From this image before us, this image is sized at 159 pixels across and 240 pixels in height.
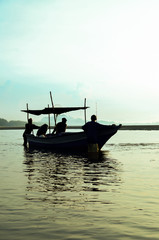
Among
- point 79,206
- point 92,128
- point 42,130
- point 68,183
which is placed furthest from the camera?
point 42,130

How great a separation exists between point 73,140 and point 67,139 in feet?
1.99

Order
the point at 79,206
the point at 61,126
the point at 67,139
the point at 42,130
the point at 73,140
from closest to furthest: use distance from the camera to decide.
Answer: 1. the point at 79,206
2. the point at 73,140
3. the point at 67,139
4. the point at 61,126
5. the point at 42,130

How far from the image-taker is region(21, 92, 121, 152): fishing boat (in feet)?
79.0

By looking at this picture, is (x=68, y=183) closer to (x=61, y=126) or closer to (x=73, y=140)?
(x=73, y=140)

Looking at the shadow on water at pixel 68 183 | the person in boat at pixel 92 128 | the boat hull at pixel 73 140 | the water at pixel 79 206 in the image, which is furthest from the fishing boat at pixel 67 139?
the water at pixel 79 206

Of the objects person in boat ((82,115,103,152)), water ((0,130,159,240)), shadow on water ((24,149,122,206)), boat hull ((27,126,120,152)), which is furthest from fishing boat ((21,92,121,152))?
water ((0,130,159,240))

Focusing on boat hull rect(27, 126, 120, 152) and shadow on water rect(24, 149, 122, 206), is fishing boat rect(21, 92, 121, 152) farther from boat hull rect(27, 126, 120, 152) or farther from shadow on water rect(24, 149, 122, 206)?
shadow on water rect(24, 149, 122, 206)

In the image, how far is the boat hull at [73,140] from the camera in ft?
78.9

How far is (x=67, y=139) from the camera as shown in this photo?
2608 centimetres

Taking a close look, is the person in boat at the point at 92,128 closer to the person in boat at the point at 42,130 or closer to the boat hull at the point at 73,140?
the boat hull at the point at 73,140

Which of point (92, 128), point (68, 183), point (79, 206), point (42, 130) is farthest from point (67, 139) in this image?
point (79, 206)

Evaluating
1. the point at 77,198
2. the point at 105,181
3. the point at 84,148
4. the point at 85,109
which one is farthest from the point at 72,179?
the point at 85,109

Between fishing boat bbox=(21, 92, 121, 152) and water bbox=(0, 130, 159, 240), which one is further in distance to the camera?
fishing boat bbox=(21, 92, 121, 152)

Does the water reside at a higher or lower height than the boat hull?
lower
